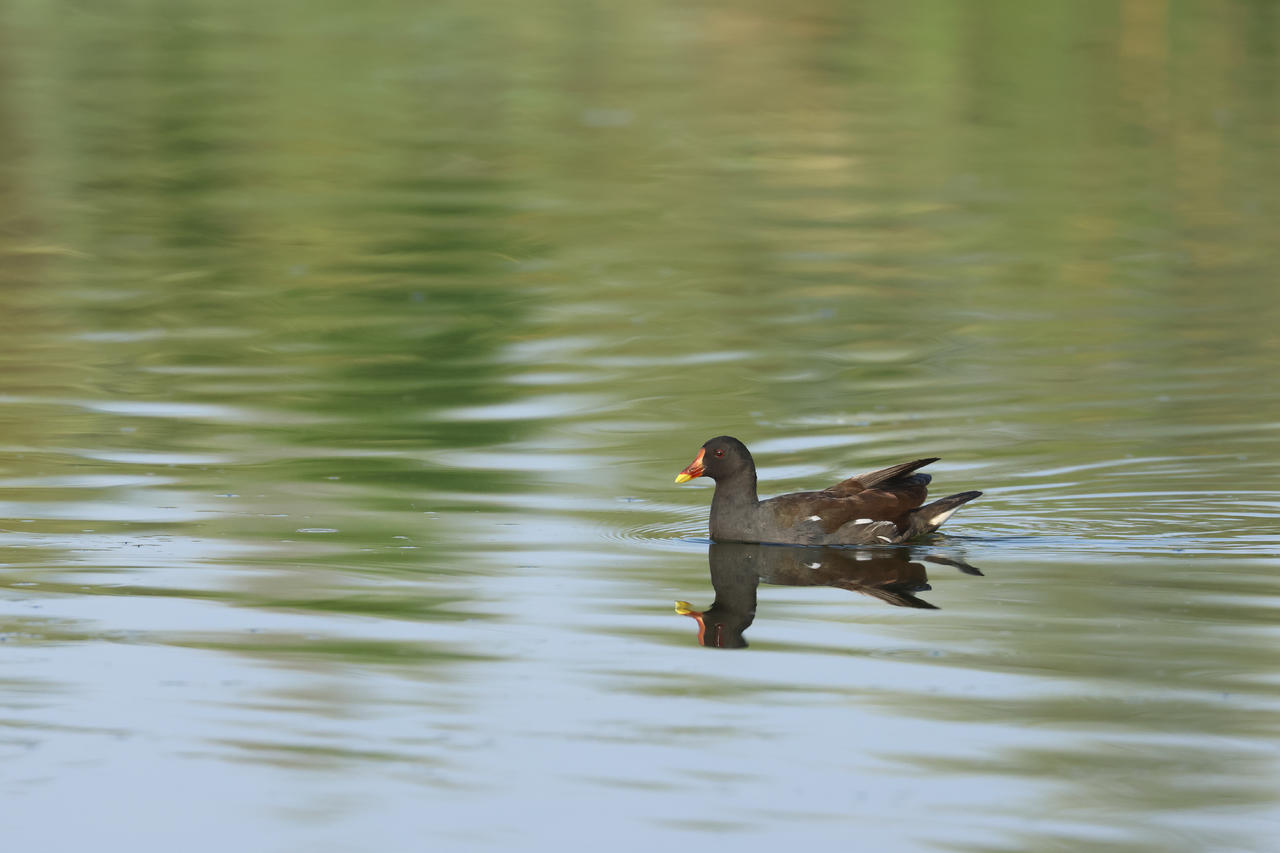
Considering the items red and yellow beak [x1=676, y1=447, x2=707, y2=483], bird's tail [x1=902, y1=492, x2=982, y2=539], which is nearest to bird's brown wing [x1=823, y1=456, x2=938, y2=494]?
bird's tail [x1=902, y1=492, x2=982, y2=539]

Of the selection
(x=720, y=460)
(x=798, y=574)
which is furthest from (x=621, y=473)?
(x=798, y=574)

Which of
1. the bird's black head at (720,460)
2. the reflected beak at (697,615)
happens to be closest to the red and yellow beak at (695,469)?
the bird's black head at (720,460)

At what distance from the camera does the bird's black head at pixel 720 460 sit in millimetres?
10719

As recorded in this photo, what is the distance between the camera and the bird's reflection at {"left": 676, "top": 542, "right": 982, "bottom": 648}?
918 centimetres

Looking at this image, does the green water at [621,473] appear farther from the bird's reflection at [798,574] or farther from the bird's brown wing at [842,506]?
the bird's brown wing at [842,506]

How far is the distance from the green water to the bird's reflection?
48mm

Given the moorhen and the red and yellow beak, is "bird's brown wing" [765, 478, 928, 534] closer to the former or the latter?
the moorhen

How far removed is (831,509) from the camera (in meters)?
10.5

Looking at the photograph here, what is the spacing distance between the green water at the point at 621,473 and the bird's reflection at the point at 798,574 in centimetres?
5

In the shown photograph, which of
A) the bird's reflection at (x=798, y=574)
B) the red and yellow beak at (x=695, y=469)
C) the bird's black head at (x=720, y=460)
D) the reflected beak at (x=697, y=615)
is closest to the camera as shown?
the reflected beak at (x=697, y=615)

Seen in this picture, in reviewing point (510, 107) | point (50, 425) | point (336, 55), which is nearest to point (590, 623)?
point (50, 425)

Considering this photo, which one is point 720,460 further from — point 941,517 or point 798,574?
point 941,517

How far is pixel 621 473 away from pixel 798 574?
2057 millimetres

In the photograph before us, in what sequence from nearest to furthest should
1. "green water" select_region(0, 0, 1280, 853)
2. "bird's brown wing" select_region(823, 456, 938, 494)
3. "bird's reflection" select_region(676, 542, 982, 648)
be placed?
"green water" select_region(0, 0, 1280, 853)
"bird's reflection" select_region(676, 542, 982, 648)
"bird's brown wing" select_region(823, 456, 938, 494)
